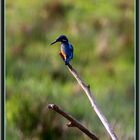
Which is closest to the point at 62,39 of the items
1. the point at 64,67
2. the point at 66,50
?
the point at 66,50

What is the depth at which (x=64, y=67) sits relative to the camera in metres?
2.09

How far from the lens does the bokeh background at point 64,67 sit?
2.05 meters

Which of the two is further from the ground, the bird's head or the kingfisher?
the bird's head

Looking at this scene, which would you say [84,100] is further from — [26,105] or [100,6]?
[100,6]

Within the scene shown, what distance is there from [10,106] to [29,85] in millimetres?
118

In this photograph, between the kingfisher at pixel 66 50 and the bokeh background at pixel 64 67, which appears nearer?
the kingfisher at pixel 66 50

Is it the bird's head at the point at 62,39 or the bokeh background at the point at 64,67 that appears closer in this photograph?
the bird's head at the point at 62,39

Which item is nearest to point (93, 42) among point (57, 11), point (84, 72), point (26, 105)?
point (57, 11)

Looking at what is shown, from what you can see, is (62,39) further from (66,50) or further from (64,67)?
(64,67)

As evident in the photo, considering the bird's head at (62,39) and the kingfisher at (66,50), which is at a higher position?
the bird's head at (62,39)

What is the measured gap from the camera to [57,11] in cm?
250

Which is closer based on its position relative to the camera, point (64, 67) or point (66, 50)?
point (66, 50)

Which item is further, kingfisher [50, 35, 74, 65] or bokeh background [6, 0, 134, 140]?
bokeh background [6, 0, 134, 140]

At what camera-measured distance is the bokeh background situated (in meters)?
2.05
